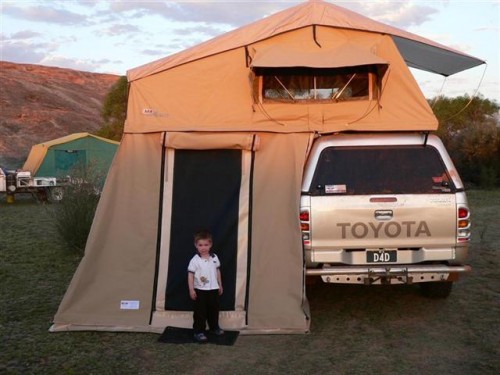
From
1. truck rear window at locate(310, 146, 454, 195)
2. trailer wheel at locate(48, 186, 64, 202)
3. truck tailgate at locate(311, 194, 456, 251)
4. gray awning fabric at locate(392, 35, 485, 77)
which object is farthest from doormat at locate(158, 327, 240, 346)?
trailer wheel at locate(48, 186, 64, 202)

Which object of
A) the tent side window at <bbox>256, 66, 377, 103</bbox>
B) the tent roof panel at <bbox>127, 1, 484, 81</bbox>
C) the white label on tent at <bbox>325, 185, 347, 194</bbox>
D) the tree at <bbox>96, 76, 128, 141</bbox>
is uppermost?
the tree at <bbox>96, 76, 128, 141</bbox>

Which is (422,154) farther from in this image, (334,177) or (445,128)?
(445,128)

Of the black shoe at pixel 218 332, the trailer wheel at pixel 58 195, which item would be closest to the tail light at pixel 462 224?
the black shoe at pixel 218 332

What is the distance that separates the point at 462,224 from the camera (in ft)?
19.9

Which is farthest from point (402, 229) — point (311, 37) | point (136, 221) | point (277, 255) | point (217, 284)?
point (136, 221)

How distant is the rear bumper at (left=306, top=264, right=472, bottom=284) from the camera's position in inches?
236

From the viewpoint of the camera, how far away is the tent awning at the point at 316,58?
6250 millimetres

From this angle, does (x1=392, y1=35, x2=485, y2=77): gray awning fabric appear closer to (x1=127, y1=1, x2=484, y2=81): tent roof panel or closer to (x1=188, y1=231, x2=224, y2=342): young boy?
(x1=127, y1=1, x2=484, y2=81): tent roof panel

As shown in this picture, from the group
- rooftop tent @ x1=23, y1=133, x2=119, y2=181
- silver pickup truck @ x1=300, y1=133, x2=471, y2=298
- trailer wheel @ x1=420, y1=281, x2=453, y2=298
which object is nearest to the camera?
silver pickup truck @ x1=300, y1=133, x2=471, y2=298

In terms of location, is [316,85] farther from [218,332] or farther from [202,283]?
Answer: [218,332]

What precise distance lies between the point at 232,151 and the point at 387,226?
1.85 metres

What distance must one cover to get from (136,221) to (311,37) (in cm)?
282

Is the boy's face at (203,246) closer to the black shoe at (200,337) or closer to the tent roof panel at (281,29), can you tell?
the black shoe at (200,337)

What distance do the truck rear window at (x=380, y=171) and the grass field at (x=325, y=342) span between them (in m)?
1.43
